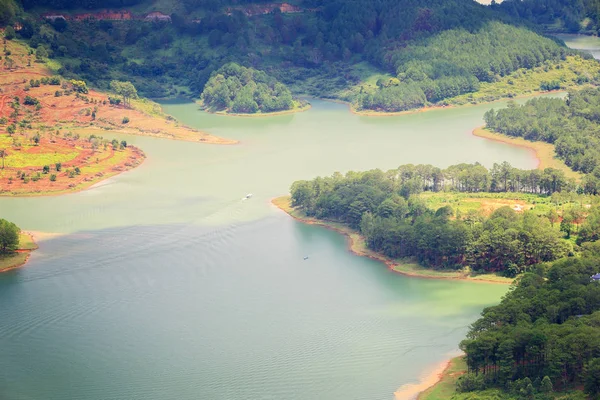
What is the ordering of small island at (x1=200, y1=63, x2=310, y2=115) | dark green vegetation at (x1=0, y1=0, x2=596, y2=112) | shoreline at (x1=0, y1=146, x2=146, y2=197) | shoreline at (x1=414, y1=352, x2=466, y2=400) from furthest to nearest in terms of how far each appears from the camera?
dark green vegetation at (x1=0, y1=0, x2=596, y2=112) → small island at (x1=200, y1=63, x2=310, y2=115) → shoreline at (x1=0, y1=146, x2=146, y2=197) → shoreline at (x1=414, y1=352, x2=466, y2=400)

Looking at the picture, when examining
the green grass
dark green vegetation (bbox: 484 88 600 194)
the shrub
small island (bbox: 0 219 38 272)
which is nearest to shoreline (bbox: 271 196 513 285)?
the green grass

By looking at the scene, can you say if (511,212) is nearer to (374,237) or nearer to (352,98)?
(374,237)

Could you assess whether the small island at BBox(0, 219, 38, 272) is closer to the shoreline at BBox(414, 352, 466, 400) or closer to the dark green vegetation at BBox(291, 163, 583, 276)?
the dark green vegetation at BBox(291, 163, 583, 276)

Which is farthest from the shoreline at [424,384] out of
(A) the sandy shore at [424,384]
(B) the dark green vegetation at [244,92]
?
(B) the dark green vegetation at [244,92]

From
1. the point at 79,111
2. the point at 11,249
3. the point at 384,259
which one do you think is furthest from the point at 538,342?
the point at 79,111

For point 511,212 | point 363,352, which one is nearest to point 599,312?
point 363,352

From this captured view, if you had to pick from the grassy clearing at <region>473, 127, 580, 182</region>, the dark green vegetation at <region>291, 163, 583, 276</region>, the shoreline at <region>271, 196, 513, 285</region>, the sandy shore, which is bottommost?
the sandy shore

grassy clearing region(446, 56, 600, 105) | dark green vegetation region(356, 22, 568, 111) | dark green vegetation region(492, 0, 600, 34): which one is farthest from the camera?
dark green vegetation region(492, 0, 600, 34)

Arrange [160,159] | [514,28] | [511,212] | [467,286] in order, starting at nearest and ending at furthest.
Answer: [467,286]
[511,212]
[160,159]
[514,28]

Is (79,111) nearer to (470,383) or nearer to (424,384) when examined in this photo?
(424,384)
